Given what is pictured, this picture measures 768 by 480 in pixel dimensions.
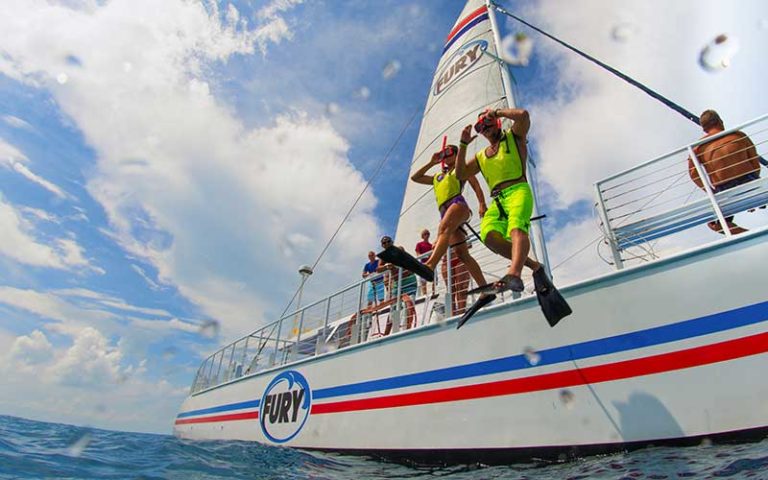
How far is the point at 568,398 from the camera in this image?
269 cm

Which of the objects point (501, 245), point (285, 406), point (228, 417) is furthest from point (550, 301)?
point (228, 417)

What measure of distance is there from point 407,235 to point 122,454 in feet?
19.5

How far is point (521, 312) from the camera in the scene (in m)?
3.09

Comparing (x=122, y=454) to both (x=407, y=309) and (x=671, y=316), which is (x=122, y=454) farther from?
(x=671, y=316)

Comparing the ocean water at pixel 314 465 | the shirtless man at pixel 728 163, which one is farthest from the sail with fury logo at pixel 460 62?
the ocean water at pixel 314 465

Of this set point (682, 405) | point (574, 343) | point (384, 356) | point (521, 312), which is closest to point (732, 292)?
point (682, 405)

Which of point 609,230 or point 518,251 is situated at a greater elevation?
point 609,230

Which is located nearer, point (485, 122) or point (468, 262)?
point (485, 122)

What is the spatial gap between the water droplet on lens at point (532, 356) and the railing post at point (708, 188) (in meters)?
1.48

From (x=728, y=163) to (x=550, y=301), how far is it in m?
1.86

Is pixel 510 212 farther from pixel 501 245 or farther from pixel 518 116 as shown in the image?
pixel 518 116

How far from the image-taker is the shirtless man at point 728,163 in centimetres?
275

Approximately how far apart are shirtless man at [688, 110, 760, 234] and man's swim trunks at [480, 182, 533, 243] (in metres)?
1.37

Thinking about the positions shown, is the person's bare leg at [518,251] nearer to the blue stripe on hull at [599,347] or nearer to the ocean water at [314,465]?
the blue stripe on hull at [599,347]
